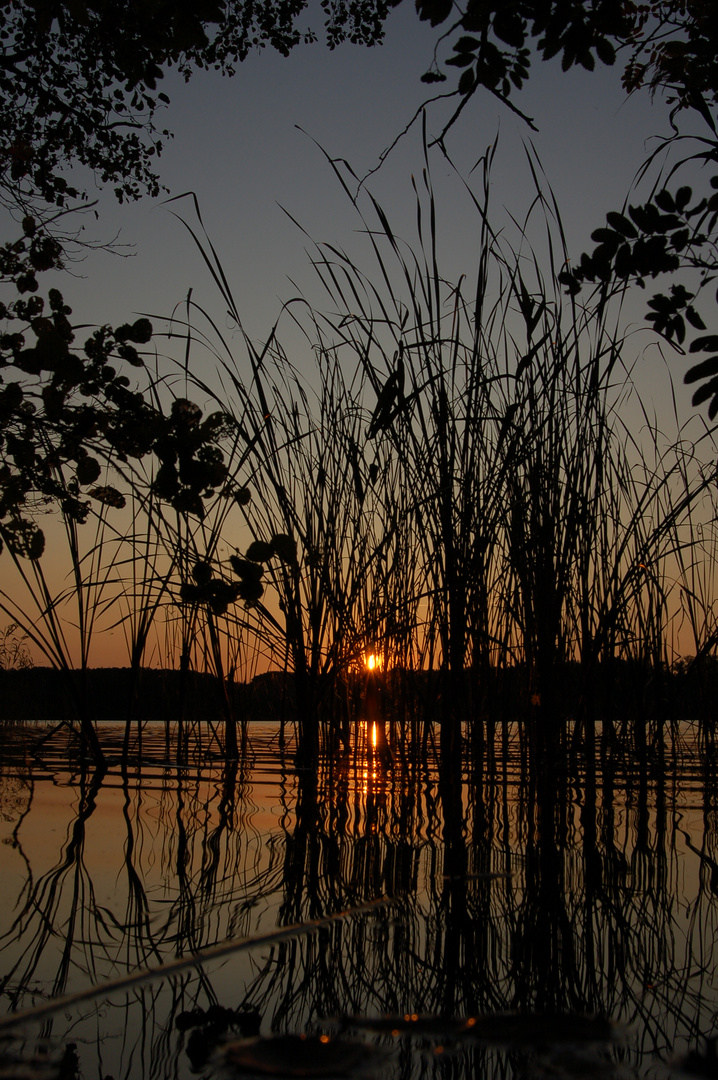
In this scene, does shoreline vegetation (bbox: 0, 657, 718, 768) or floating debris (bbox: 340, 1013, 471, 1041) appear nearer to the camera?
floating debris (bbox: 340, 1013, 471, 1041)

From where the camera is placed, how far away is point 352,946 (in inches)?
25.2

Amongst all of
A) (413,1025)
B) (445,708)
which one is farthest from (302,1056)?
(445,708)

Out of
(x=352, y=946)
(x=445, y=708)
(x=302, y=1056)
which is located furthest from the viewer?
(x=445, y=708)

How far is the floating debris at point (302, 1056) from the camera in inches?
16.1

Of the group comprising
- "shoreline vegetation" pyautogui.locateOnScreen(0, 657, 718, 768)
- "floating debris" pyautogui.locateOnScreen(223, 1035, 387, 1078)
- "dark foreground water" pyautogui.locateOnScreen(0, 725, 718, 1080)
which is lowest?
"dark foreground water" pyautogui.locateOnScreen(0, 725, 718, 1080)

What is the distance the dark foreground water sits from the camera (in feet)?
1.45

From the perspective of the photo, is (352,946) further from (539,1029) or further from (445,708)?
(445,708)

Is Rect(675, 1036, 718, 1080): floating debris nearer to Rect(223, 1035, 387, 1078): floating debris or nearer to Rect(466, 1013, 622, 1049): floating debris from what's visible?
Rect(466, 1013, 622, 1049): floating debris

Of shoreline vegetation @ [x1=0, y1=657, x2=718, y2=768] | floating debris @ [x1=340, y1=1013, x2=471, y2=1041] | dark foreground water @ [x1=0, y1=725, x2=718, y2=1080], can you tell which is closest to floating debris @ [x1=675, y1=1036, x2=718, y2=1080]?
dark foreground water @ [x1=0, y1=725, x2=718, y2=1080]

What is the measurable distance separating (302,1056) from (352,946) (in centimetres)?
22

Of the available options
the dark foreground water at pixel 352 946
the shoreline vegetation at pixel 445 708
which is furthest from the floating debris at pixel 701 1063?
the shoreline vegetation at pixel 445 708

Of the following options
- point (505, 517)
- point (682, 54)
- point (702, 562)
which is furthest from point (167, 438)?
point (702, 562)

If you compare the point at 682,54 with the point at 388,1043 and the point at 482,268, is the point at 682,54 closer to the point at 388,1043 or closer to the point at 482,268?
the point at 482,268

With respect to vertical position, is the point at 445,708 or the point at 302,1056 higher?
the point at 445,708
